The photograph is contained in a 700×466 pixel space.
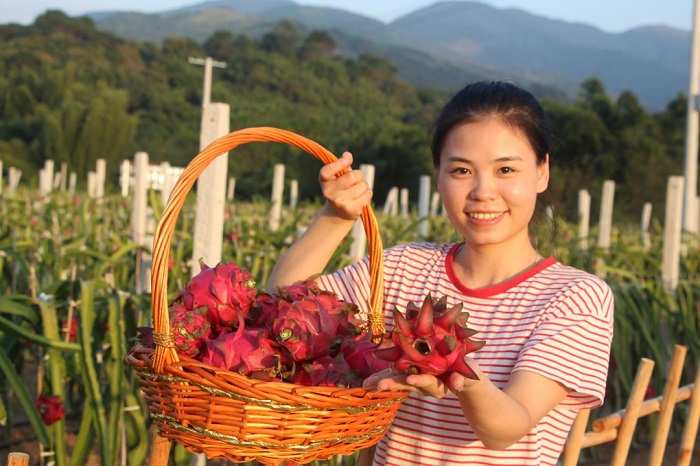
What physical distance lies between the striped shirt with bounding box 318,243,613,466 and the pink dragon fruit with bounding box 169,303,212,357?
367 mm

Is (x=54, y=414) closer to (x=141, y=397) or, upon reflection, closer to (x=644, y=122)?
(x=141, y=397)

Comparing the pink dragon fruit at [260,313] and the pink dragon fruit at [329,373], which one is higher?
the pink dragon fruit at [260,313]

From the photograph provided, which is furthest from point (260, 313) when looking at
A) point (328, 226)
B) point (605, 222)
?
point (605, 222)

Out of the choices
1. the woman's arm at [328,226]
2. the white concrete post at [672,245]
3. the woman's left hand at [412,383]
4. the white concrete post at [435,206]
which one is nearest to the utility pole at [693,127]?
the white concrete post at [435,206]

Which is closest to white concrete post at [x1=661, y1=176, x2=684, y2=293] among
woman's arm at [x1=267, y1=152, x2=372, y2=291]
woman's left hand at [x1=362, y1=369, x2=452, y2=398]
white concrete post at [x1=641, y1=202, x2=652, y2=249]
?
white concrete post at [x1=641, y1=202, x2=652, y2=249]

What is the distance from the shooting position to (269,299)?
3.71ft

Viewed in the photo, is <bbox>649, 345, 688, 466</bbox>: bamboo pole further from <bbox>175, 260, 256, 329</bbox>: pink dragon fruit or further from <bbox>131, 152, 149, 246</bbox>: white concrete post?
<bbox>131, 152, 149, 246</bbox>: white concrete post

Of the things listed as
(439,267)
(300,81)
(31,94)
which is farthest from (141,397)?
(300,81)

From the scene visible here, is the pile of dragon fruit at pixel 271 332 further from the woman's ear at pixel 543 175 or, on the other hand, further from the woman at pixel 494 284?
the woman's ear at pixel 543 175

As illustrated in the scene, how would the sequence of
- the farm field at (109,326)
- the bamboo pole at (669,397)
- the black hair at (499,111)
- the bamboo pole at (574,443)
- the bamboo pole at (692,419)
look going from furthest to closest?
the farm field at (109,326), the bamboo pole at (692,419), the bamboo pole at (669,397), the bamboo pole at (574,443), the black hair at (499,111)

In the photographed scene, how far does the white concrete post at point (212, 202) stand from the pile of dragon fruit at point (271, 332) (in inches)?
39.5

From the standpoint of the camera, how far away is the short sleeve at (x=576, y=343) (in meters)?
1.16

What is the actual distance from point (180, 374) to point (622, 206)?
21.9m

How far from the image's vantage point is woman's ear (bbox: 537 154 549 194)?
4.61 ft
